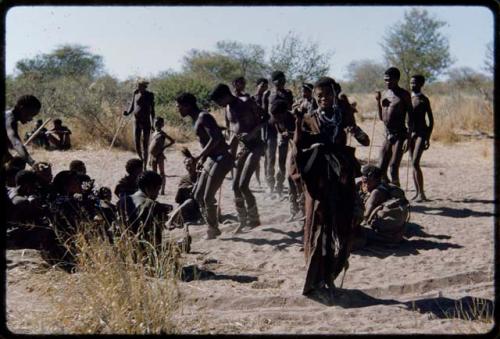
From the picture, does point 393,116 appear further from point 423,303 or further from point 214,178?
point 423,303

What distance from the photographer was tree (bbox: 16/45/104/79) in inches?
1238

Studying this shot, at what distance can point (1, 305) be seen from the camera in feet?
17.1

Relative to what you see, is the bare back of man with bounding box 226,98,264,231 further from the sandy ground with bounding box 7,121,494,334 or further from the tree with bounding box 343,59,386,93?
the tree with bounding box 343,59,386,93

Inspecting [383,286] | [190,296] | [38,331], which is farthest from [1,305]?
[383,286]

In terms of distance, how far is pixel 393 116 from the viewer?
9.34m

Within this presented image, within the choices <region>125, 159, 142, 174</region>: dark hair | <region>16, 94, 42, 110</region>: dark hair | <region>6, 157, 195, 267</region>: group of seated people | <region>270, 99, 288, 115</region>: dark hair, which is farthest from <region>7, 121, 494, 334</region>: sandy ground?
<region>270, 99, 288, 115</region>: dark hair

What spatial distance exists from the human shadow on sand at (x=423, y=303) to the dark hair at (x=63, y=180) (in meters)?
2.85

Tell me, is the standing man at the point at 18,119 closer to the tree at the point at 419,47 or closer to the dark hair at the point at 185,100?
the dark hair at the point at 185,100

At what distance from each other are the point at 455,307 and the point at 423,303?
277 millimetres

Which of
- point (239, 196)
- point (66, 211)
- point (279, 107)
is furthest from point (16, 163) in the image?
point (279, 107)

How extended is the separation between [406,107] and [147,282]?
5.70m

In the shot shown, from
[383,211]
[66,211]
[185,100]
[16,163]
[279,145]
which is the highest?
[185,100]

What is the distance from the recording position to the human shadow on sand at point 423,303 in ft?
17.9

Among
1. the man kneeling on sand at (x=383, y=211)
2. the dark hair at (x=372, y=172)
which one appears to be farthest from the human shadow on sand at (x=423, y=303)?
the dark hair at (x=372, y=172)
